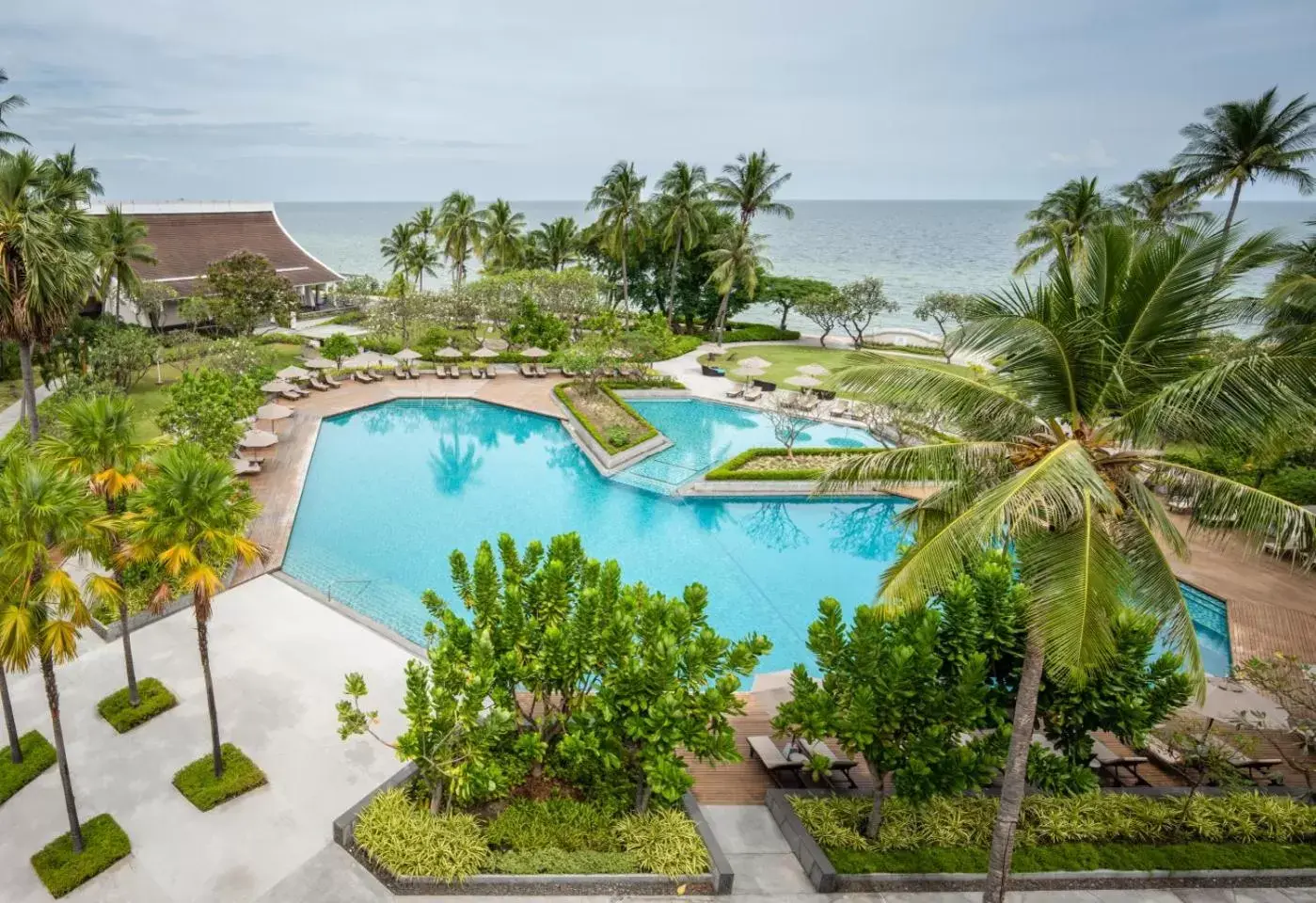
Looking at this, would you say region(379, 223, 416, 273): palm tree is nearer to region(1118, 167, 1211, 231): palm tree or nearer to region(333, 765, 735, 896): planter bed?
region(1118, 167, 1211, 231): palm tree

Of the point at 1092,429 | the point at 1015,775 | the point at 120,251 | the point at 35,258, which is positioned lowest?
the point at 1015,775

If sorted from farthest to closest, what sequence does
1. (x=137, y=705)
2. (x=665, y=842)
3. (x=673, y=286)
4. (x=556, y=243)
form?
(x=556, y=243) < (x=673, y=286) < (x=137, y=705) < (x=665, y=842)

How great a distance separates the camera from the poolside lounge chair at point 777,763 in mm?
11828

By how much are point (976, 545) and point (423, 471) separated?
21.9 meters

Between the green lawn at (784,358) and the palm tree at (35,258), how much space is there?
28.1m

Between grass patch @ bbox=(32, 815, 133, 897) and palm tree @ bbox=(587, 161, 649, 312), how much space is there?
3604cm

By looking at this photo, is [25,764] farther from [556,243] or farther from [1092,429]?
[556,243]

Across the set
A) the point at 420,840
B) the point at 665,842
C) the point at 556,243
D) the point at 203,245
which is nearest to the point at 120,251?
the point at 203,245

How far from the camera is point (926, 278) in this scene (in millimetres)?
106438

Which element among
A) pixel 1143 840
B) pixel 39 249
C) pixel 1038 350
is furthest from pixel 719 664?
pixel 39 249

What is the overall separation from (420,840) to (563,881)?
6.57ft

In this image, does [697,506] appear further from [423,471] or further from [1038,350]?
[1038,350]

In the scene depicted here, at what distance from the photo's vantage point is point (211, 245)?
44.8 metres

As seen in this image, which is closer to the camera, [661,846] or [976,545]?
[976,545]
